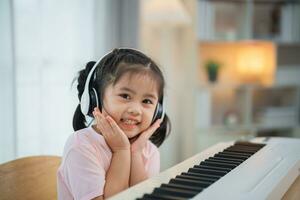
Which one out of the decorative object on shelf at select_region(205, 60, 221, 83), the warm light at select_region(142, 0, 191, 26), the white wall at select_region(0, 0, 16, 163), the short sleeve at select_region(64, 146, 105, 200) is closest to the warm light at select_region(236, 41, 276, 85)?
the decorative object on shelf at select_region(205, 60, 221, 83)

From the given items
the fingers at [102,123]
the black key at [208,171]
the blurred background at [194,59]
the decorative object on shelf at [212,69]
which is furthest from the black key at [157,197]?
the decorative object on shelf at [212,69]

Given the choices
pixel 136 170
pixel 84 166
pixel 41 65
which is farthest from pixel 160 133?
pixel 41 65

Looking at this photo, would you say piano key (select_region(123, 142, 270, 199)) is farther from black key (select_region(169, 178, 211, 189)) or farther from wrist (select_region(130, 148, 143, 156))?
wrist (select_region(130, 148, 143, 156))

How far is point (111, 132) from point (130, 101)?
0.08m

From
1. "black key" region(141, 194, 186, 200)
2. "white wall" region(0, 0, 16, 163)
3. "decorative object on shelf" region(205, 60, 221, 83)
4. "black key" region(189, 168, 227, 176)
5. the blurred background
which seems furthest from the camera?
"decorative object on shelf" region(205, 60, 221, 83)

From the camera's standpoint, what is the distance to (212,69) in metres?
3.44

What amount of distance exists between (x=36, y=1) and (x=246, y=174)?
152 centimetres

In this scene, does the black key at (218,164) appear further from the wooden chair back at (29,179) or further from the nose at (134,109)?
the wooden chair back at (29,179)

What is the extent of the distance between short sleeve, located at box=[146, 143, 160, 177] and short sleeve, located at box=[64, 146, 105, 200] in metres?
0.20

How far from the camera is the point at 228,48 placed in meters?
3.67

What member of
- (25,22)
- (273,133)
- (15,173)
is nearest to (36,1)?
(25,22)

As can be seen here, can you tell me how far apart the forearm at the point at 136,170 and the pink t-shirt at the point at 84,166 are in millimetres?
68

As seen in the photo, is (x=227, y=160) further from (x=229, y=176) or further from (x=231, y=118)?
(x=231, y=118)

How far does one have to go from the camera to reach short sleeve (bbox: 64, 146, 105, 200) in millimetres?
876
